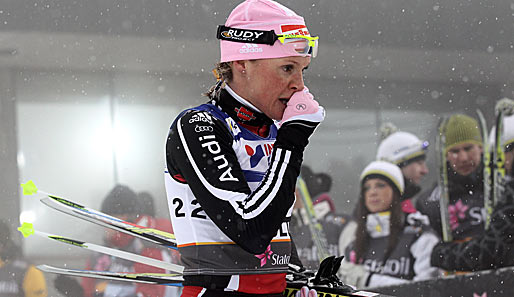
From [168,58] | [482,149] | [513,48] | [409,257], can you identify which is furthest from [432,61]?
[168,58]

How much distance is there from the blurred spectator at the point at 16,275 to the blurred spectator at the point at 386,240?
2323mm

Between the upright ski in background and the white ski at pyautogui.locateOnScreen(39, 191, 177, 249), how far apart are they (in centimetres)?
307

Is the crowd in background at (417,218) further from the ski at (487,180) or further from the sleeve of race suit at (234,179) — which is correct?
the sleeve of race suit at (234,179)

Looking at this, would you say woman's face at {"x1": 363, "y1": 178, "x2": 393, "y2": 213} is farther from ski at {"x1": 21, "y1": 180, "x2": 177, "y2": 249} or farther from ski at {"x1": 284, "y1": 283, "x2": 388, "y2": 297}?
ski at {"x1": 284, "y1": 283, "x2": 388, "y2": 297}

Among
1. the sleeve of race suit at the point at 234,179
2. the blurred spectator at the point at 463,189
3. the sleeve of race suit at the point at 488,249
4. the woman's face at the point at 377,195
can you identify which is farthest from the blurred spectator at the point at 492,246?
the sleeve of race suit at the point at 234,179

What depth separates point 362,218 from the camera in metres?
5.01

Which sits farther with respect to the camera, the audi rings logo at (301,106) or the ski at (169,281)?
the ski at (169,281)

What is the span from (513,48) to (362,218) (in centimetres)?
248

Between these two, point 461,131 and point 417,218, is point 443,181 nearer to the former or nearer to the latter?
point 417,218

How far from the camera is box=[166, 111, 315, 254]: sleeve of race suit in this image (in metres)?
1.12

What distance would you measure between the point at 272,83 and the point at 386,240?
145 inches

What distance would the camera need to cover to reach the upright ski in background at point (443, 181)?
445 cm

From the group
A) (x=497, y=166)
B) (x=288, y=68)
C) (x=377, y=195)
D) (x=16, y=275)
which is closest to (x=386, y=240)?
(x=377, y=195)

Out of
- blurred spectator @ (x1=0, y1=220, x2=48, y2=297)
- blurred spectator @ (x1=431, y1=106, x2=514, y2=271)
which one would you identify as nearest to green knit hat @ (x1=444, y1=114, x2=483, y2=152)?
blurred spectator @ (x1=431, y1=106, x2=514, y2=271)
